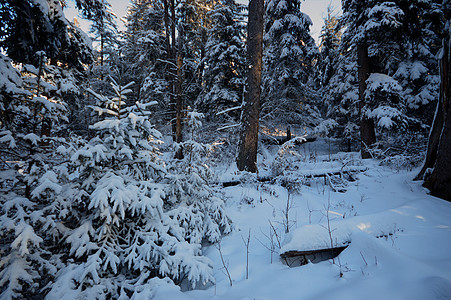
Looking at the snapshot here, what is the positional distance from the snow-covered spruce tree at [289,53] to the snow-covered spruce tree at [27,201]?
12538 millimetres

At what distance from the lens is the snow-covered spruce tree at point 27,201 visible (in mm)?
1999

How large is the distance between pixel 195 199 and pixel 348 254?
8.25 ft

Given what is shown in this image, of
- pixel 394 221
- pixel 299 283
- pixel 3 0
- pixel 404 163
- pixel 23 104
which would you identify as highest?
pixel 3 0

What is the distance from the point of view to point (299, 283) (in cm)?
226

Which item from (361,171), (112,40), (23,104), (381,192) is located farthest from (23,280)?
(112,40)

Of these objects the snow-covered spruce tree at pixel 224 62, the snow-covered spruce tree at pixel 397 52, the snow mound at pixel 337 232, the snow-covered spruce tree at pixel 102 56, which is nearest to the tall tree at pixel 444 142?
the snow mound at pixel 337 232

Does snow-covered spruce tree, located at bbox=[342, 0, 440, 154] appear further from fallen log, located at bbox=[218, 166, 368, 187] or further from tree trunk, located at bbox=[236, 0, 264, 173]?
tree trunk, located at bbox=[236, 0, 264, 173]

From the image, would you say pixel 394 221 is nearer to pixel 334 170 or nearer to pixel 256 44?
pixel 334 170

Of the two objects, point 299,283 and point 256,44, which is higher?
point 256,44

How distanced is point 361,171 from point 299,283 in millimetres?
5671

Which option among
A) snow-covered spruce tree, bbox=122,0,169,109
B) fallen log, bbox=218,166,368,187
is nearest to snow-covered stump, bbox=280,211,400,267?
fallen log, bbox=218,166,368,187

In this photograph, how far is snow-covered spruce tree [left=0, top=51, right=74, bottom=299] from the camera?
6.56 ft

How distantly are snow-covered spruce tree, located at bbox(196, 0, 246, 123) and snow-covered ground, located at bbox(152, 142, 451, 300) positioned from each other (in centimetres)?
796

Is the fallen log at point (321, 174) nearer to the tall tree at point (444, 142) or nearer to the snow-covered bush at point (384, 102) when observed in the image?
the tall tree at point (444, 142)
